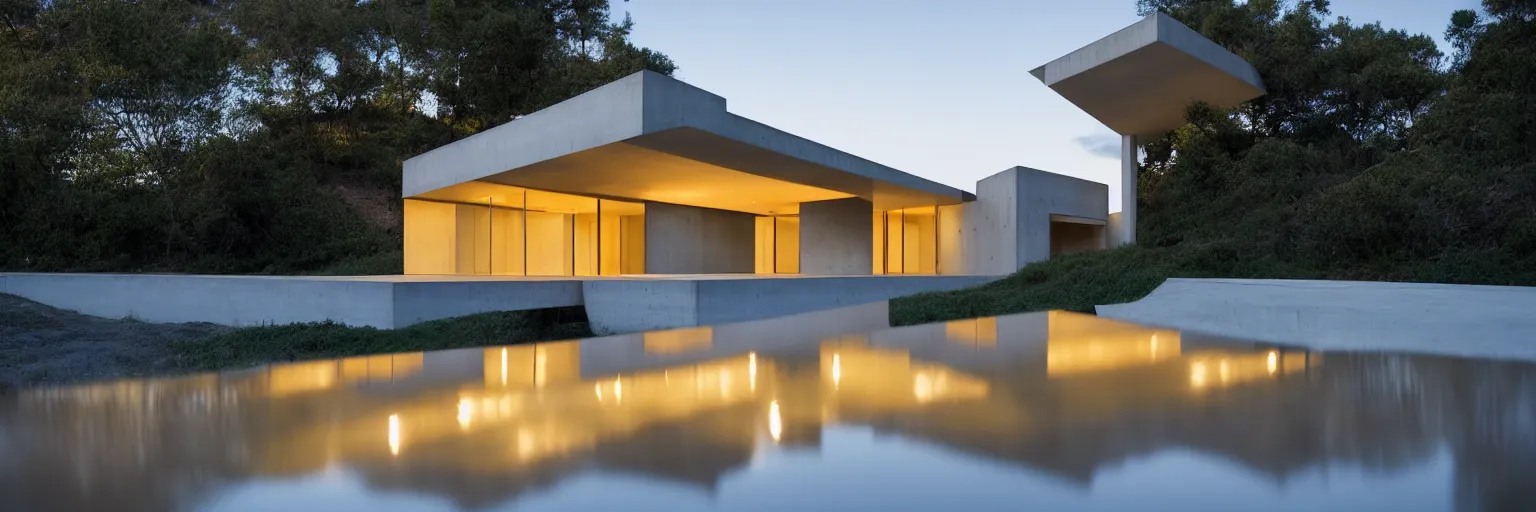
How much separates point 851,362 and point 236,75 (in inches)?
967

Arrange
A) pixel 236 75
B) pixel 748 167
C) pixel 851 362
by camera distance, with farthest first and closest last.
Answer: pixel 236 75 < pixel 748 167 < pixel 851 362

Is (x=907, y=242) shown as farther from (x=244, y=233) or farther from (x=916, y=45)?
(x=244, y=233)

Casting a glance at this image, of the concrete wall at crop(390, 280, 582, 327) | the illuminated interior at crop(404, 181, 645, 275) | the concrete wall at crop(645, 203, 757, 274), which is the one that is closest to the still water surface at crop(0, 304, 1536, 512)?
the concrete wall at crop(390, 280, 582, 327)

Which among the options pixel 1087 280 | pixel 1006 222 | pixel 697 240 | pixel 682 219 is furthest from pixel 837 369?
pixel 1006 222

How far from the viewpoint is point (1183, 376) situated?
524 cm

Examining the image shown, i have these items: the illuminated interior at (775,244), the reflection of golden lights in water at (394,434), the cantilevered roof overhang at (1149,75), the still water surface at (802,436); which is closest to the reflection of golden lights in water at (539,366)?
the still water surface at (802,436)

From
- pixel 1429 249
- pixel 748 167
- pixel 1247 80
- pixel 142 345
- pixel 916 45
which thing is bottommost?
pixel 142 345

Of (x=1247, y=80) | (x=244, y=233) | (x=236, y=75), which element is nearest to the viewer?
(x=1247, y=80)

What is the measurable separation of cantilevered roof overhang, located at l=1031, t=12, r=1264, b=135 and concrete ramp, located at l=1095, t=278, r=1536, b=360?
5.63 metres

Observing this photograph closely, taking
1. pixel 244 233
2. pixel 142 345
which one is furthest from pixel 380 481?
pixel 244 233

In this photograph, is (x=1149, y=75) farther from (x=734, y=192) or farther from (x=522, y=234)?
(x=522, y=234)

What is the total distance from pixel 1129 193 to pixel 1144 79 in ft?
14.3

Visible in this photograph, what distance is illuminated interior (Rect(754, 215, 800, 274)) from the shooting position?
1992cm

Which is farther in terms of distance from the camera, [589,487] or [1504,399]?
[1504,399]
